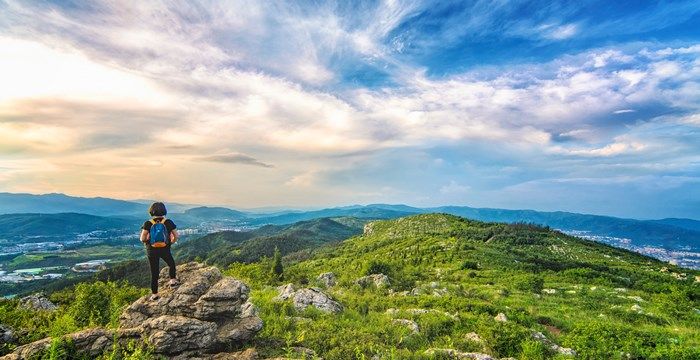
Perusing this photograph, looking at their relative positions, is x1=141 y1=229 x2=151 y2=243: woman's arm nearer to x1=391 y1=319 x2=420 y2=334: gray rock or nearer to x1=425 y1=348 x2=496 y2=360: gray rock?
x1=425 y1=348 x2=496 y2=360: gray rock

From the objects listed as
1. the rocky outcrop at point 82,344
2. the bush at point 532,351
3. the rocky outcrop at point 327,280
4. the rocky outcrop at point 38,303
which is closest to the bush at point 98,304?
the rocky outcrop at point 82,344

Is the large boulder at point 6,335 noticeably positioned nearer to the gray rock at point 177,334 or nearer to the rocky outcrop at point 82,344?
the rocky outcrop at point 82,344

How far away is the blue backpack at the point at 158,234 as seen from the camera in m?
16.5

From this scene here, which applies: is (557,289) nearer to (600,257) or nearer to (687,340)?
(687,340)

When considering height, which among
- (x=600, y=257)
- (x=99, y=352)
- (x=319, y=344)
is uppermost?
(x=99, y=352)

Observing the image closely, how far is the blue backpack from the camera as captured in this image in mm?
16484

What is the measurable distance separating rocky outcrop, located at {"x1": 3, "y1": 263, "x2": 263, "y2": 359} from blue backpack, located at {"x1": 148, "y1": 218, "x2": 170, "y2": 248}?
229 centimetres

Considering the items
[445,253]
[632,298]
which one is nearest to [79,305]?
[632,298]

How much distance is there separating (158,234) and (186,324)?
16.0 feet

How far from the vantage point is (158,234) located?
16609 mm

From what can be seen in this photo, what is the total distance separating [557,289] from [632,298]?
23.4ft

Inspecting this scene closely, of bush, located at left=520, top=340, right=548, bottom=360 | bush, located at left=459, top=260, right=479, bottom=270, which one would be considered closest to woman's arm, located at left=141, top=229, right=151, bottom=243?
bush, located at left=520, top=340, right=548, bottom=360

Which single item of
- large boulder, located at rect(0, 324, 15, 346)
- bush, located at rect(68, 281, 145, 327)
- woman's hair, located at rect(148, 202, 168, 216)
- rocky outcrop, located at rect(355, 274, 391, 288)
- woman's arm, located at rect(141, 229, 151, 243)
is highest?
woman's hair, located at rect(148, 202, 168, 216)

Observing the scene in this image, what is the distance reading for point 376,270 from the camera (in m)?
50.5
